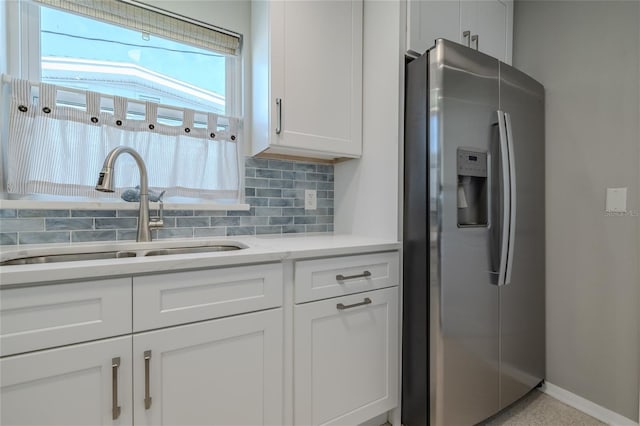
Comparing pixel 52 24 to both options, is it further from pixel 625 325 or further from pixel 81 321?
pixel 625 325

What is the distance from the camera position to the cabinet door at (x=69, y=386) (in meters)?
0.78

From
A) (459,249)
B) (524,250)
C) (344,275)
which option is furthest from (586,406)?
(344,275)

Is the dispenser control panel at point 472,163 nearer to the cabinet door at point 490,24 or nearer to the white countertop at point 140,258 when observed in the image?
the white countertop at point 140,258

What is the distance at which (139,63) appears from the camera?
5.01 ft

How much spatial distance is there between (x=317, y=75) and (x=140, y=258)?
3.79ft

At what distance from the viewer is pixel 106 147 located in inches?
54.8

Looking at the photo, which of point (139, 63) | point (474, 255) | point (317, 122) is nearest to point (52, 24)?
point (139, 63)

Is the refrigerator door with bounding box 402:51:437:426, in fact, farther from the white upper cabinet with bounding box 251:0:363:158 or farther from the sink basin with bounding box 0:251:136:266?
the sink basin with bounding box 0:251:136:266

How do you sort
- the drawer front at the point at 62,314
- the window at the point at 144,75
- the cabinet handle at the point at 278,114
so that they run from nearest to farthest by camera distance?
the drawer front at the point at 62,314 < the window at the point at 144,75 < the cabinet handle at the point at 278,114

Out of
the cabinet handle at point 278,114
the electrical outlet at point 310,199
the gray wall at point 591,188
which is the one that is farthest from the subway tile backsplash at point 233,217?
the gray wall at point 591,188

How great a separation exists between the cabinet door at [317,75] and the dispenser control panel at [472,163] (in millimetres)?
531

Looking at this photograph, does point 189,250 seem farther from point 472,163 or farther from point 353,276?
point 472,163

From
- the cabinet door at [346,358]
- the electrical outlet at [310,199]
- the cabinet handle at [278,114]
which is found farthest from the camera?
the electrical outlet at [310,199]

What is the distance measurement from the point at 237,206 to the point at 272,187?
0.79 ft
